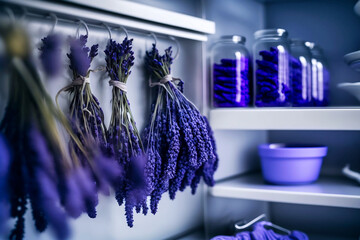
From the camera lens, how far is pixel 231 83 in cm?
117

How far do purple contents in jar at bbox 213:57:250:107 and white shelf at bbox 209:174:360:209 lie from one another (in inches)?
9.7

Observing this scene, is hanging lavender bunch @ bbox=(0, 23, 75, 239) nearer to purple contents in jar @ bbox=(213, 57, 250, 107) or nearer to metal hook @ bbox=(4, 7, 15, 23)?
metal hook @ bbox=(4, 7, 15, 23)

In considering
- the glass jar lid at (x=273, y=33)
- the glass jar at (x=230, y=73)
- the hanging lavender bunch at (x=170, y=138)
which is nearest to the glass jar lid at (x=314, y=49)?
the glass jar lid at (x=273, y=33)

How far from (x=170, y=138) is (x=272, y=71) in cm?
41

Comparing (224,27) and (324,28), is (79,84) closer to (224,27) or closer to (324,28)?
(224,27)

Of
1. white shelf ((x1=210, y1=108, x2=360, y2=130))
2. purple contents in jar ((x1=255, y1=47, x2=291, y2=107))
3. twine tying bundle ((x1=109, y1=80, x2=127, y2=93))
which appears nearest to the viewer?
twine tying bundle ((x1=109, y1=80, x2=127, y2=93))

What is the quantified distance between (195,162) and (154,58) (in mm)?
273

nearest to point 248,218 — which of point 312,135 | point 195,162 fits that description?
point 312,135

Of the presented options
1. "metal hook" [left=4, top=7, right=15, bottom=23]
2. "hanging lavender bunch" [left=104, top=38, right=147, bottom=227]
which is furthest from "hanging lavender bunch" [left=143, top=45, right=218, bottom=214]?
"metal hook" [left=4, top=7, right=15, bottom=23]

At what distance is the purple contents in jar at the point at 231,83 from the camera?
3.84 ft

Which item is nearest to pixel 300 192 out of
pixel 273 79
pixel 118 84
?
pixel 273 79

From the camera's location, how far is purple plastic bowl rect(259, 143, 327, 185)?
46.3 inches

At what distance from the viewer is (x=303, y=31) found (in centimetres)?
140

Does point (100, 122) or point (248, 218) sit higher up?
point (100, 122)
